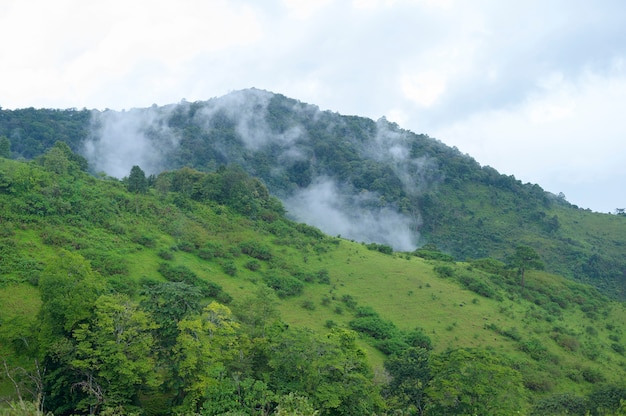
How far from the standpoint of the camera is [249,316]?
3031cm

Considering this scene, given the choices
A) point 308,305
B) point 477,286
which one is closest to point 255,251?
point 308,305

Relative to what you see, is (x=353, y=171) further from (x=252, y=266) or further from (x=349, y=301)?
(x=349, y=301)

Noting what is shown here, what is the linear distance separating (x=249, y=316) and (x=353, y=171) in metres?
114

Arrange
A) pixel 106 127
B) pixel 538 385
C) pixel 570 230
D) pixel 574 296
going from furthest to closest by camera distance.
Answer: pixel 106 127 < pixel 570 230 < pixel 574 296 < pixel 538 385

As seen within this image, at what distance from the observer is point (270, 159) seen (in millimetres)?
151250

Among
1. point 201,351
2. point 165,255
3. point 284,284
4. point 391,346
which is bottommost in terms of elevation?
point 201,351

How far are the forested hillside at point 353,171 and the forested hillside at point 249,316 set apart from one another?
35.7m

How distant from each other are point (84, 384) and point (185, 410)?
4.97 meters

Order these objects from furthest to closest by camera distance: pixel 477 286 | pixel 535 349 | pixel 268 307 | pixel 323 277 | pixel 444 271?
pixel 444 271, pixel 477 286, pixel 323 277, pixel 535 349, pixel 268 307

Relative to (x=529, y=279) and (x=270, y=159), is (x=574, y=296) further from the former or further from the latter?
(x=270, y=159)

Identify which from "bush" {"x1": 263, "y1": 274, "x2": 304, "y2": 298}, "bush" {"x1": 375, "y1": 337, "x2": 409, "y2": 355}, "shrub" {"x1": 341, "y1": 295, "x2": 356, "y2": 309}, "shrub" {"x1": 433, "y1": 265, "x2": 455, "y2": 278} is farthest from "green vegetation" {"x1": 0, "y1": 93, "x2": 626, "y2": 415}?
"bush" {"x1": 375, "y1": 337, "x2": 409, "y2": 355}

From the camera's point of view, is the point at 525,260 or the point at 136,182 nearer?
the point at 136,182

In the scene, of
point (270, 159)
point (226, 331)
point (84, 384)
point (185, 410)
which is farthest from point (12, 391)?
point (270, 159)

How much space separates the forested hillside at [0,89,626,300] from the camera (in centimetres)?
10819
